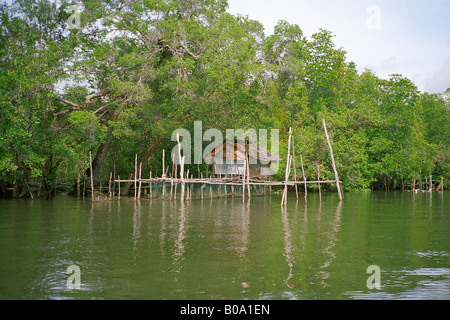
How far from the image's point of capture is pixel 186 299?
234 inches

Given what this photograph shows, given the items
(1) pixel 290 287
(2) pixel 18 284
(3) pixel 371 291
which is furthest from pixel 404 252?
(2) pixel 18 284

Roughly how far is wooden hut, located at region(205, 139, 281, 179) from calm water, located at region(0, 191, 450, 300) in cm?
1219

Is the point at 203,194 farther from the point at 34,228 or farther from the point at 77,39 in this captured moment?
the point at 34,228

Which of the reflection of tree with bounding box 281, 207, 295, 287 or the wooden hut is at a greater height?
the wooden hut

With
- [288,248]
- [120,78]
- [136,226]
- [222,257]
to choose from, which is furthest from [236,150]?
[222,257]

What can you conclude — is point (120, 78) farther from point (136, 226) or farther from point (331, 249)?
point (331, 249)

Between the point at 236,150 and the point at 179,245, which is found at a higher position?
the point at 236,150

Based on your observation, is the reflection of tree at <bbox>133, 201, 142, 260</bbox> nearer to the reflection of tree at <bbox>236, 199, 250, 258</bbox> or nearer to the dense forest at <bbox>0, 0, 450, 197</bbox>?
the reflection of tree at <bbox>236, 199, 250, 258</bbox>

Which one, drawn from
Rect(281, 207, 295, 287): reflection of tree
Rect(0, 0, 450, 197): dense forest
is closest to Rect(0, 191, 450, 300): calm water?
Rect(281, 207, 295, 287): reflection of tree

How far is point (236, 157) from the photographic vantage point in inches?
1041

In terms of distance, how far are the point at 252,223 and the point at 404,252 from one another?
5332 mm

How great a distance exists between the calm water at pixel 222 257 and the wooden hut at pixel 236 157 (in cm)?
1219

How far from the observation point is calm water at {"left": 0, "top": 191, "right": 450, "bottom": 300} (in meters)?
6.34

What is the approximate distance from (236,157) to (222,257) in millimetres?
18065
